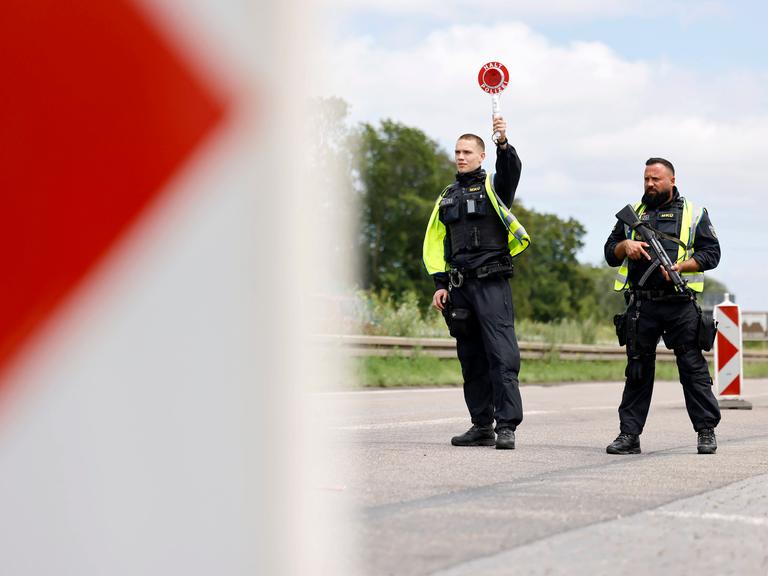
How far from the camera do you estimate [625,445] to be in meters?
7.70

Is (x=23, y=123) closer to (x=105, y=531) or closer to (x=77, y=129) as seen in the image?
(x=77, y=129)

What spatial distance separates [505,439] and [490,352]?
54cm

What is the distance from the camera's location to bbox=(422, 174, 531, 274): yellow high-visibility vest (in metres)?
7.52

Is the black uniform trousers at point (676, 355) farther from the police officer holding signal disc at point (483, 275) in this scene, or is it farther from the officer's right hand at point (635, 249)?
the police officer holding signal disc at point (483, 275)

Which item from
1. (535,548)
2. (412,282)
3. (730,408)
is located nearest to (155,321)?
(535,548)

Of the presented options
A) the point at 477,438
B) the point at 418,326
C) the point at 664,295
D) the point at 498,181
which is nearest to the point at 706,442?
the point at 664,295

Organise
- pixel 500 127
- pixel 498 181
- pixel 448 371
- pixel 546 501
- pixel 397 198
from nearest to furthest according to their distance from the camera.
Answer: pixel 546 501 < pixel 500 127 < pixel 498 181 < pixel 448 371 < pixel 397 198

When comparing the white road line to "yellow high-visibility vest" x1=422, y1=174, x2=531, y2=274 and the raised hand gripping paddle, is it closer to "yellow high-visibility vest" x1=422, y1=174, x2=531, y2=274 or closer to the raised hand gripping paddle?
"yellow high-visibility vest" x1=422, y1=174, x2=531, y2=274

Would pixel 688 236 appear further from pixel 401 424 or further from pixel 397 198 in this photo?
pixel 397 198

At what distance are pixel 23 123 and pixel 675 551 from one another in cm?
333

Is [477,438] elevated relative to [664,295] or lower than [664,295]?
lower

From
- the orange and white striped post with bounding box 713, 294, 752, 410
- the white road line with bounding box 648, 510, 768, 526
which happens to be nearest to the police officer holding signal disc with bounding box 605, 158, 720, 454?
the white road line with bounding box 648, 510, 768, 526

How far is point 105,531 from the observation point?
920 mm

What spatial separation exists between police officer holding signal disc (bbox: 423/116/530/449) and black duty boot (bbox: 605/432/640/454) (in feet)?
2.03
